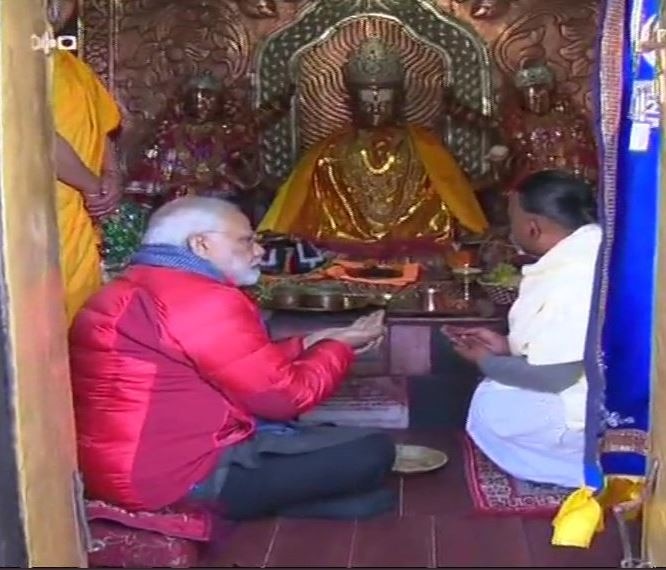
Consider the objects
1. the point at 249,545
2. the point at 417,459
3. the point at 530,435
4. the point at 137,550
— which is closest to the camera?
the point at 137,550

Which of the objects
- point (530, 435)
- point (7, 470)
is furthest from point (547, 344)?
point (7, 470)

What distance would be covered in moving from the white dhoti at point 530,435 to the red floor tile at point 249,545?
0.70 m

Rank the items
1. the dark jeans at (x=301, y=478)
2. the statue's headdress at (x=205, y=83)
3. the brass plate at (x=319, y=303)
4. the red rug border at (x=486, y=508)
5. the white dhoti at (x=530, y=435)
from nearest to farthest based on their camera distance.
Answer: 1. the dark jeans at (x=301, y=478)
2. the red rug border at (x=486, y=508)
3. the white dhoti at (x=530, y=435)
4. the brass plate at (x=319, y=303)
5. the statue's headdress at (x=205, y=83)

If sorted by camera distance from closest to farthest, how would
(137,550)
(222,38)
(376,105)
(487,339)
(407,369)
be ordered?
(137,550) → (487,339) → (407,369) → (376,105) → (222,38)

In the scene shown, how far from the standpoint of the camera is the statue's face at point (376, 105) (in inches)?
253

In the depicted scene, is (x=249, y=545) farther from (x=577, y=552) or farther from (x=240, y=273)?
(x=577, y=552)

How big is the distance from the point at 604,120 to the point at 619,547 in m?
0.97

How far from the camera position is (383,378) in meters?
4.42

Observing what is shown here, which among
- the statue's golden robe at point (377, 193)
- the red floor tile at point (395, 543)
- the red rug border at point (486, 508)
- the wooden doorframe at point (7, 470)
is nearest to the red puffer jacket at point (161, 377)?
the red floor tile at point (395, 543)

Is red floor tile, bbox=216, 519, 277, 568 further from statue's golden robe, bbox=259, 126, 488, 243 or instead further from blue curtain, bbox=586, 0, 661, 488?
statue's golden robe, bbox=259, 126, 488, 243

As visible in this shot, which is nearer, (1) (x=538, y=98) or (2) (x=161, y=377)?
(2) (x=161, y=377)

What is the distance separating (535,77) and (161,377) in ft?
12.6

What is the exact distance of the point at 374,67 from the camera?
648 cm

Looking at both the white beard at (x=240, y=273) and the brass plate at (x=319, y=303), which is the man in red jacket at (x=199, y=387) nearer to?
the white beard at (x=240, y=273)
